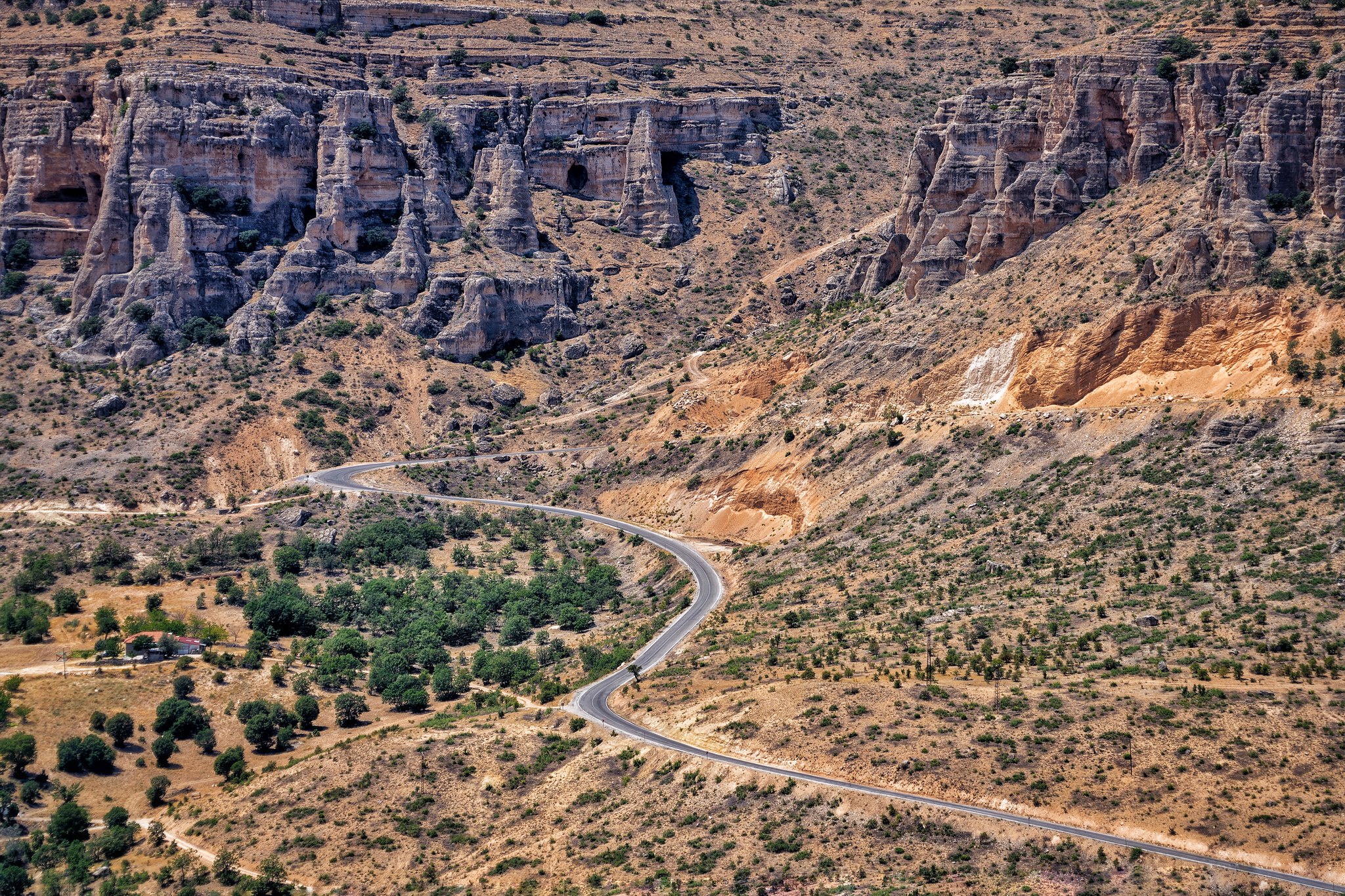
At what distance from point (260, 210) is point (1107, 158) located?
63880mm

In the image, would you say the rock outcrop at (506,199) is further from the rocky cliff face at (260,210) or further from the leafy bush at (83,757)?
the leafy bush at (83,757)

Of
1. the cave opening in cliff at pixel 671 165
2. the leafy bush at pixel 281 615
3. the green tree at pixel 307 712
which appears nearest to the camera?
the green tree at pixel 307 712

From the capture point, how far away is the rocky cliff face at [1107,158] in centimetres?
7625

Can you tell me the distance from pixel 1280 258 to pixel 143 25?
9242cm

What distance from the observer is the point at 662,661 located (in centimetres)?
7050

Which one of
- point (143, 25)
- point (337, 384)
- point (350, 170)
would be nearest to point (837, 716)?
point (337, 384)

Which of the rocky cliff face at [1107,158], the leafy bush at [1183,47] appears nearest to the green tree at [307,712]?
the rocky cliff face at [1107,158]

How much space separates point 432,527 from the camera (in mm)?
97812

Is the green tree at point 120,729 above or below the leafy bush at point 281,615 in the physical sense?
below

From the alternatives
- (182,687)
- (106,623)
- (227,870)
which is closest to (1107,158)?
(182,687)

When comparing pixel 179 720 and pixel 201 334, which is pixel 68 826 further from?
pixel 201 334

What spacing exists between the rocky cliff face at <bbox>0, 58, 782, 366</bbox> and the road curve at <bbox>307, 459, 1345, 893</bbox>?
15.8 meters

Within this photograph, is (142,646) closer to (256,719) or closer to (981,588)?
(256,719)

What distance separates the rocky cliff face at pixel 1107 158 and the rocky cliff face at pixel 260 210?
32968 mm
